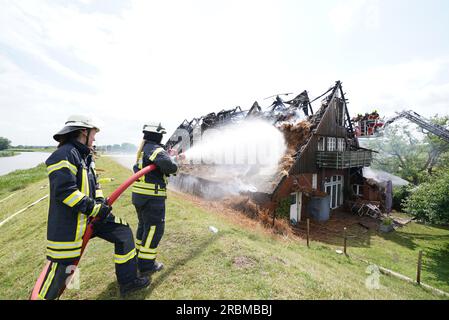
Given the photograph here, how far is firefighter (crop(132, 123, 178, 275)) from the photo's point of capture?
12.4 ft

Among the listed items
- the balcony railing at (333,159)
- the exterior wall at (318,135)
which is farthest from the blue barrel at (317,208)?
the balcony railing at (333,159)

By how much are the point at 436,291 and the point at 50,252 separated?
10169mm

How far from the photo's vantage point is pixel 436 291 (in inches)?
275

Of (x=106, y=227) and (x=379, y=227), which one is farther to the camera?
(x=379, y=227)

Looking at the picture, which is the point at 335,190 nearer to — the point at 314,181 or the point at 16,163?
the point at 314,181

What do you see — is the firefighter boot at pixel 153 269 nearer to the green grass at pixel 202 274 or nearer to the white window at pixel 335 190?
the green grass at pixel 202 274

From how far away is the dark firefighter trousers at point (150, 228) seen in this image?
3.81 meters

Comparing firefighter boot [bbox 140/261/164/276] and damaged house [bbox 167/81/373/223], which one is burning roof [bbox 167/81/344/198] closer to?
damaged house [bbox 167/81/373/223]

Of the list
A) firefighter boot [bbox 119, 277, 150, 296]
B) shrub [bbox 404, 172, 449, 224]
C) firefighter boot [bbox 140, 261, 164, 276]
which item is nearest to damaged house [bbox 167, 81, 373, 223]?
shrub [bbox 404, 172, 449, 224]

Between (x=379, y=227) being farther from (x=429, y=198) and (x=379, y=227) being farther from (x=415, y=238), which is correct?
(x=429, y=198)

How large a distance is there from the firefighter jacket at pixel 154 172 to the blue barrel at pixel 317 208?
1349 cm

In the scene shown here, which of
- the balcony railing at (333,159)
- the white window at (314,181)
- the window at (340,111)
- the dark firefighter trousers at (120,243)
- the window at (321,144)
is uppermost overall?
the window at (340,111)
